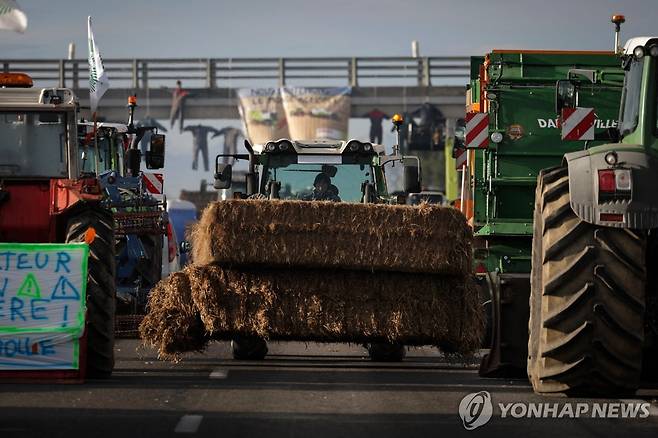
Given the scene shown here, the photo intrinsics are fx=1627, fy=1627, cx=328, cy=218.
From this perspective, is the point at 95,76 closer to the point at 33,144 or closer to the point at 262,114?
the point at 33,144

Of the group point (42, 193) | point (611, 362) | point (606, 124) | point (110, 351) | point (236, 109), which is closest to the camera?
point (611, 362)

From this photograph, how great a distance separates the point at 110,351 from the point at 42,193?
1.99 meters

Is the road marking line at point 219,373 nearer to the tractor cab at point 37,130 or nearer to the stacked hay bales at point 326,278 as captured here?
the stacked hay bales at point 326,278

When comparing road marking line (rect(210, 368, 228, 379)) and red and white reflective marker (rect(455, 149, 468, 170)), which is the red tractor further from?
red and white reflective marker (rect(455, 149, 468, 170))

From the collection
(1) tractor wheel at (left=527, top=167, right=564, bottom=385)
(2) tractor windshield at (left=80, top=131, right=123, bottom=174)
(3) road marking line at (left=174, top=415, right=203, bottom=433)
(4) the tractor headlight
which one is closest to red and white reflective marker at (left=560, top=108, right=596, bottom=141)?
(4) the tractor headlight

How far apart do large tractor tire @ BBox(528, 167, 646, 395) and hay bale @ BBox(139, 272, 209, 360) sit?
438cm

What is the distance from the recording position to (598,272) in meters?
11.9

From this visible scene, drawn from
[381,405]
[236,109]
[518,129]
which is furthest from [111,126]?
[236,109]

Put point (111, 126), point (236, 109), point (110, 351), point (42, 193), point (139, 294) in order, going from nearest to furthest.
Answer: point (110, 351) → point (42, 193) → point (139, 294) → point (111, 126) → point (236, 109)

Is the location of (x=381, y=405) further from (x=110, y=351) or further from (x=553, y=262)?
(x=110, y=351)

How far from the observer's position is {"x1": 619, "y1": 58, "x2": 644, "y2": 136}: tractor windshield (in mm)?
13422

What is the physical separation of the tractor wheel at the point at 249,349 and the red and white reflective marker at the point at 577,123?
172 inches

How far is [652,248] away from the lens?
12.5 metres

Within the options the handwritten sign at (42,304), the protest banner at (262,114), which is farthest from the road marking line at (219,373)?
the protest banner at (262,114)
